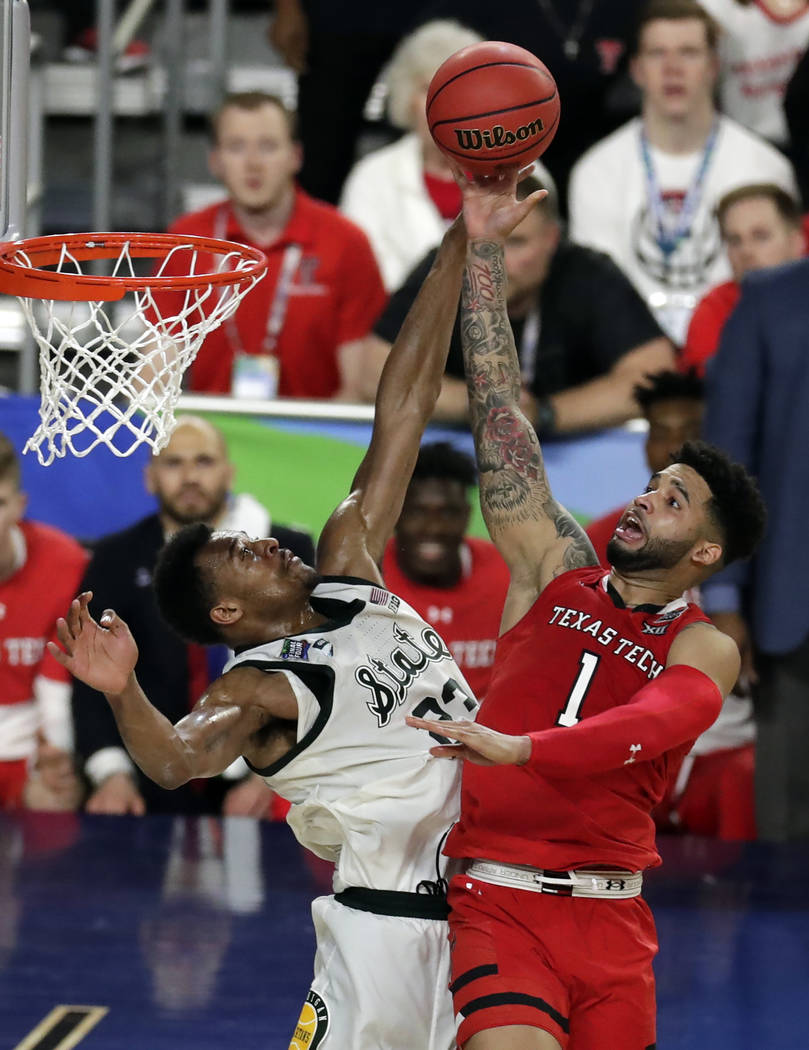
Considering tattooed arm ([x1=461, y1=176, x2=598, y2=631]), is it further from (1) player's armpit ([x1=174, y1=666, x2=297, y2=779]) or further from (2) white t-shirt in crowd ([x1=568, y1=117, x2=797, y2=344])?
(2) white t-shirt in crowd ([x1=568, y1=117, x2=797, y2=344])

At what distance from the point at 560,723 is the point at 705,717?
38 centimetres

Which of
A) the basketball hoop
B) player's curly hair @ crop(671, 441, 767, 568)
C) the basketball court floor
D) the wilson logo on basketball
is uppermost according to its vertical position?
the wilson logo on basketball

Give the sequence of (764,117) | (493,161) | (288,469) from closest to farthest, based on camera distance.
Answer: (493,161)
(288,469)
(764,117)

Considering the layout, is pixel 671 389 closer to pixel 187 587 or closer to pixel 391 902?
pixel 187 587

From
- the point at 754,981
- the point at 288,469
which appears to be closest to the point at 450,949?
the point at 754,981

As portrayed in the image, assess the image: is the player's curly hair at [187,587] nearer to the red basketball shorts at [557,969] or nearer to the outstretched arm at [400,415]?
the outstretched arm at [400,415]

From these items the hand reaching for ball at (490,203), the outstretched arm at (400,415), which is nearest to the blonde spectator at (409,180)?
the outstretched arm at (400,415)

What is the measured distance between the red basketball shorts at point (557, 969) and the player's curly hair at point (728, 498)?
3.02 ft

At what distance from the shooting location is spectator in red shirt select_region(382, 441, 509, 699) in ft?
21.6

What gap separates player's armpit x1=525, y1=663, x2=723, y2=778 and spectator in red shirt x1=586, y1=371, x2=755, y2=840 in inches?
111

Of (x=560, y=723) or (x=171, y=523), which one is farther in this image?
(x=171, y=523)

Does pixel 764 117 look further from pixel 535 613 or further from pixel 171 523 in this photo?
pixel 535 613

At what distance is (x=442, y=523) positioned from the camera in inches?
260

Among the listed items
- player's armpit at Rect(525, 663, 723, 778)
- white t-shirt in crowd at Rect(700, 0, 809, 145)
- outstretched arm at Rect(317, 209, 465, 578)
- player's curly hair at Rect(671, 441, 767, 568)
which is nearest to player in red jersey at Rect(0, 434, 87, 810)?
outstretched arm at Rect(317, 209, 465, 578)
